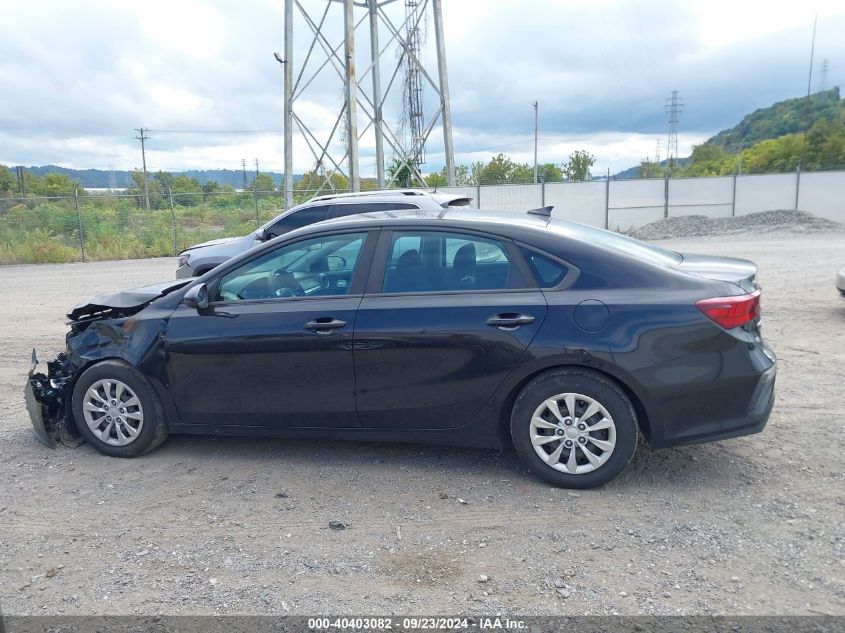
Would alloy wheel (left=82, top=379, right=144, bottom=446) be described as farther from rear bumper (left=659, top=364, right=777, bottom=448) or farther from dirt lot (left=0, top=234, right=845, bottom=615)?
rear bumper (left=659, top=364, right=777, bottom=448)

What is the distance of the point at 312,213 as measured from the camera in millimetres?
10867

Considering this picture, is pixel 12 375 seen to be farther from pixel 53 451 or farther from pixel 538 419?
pixel 538 419

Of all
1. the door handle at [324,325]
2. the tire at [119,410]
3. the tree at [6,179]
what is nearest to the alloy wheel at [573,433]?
the door handle at [324,325]

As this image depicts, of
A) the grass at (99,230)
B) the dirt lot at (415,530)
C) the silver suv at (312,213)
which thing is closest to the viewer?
the dirt lot at (415,530)

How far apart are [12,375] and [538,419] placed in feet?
19.0

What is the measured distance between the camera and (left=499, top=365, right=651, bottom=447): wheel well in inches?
167

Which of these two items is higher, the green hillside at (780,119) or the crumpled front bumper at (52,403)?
the green hillside at (780,119)

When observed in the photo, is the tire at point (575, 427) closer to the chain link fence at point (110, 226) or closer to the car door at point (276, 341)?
the car door at point (276, 341)

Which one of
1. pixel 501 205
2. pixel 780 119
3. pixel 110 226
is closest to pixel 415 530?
pixel 110 226

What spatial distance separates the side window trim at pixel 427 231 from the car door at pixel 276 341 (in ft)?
0.22

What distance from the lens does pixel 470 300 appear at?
4.41 metres

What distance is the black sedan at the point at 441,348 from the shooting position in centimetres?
418

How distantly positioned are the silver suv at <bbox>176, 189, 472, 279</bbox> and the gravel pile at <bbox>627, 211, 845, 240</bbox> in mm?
17894

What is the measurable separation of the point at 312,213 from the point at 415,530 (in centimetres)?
765
